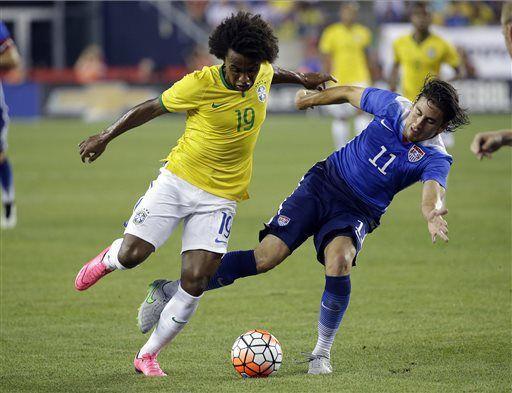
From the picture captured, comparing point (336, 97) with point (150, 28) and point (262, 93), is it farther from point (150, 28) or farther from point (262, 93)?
point (150, 28)

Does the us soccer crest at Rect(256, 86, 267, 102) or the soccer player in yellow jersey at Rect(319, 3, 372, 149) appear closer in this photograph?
the us soccer crest at Rect(256, 86, 267, 102)

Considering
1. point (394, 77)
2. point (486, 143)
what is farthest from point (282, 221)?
point (394, 77)

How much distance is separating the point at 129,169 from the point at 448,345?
13519 millimetres

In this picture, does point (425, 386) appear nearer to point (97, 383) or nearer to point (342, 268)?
point (342, 268)

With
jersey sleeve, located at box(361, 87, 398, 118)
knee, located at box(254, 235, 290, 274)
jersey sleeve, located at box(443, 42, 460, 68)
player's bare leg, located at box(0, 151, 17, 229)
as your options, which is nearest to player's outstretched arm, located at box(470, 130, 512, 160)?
jersey sleeve, located at box(361, 87, 398, 118)

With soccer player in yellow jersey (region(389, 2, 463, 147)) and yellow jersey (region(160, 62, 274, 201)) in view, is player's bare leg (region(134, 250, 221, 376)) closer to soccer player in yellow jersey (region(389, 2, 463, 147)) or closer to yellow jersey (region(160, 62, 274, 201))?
yellow jersey (region(160, 62, 274, 201))

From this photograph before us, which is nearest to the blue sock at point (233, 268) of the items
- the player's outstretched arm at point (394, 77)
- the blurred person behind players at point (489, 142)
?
the blurred person behind players at point (489, 142)

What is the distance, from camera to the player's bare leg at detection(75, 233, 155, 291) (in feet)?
22.5

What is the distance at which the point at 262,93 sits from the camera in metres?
7.02

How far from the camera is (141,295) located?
9.70m

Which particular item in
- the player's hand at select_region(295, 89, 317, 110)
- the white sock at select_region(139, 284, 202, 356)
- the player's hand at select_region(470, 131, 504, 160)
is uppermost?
the player's hand at select_region(295, 89, 317, 110)

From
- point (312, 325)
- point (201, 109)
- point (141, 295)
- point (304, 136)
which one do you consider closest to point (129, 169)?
point (304, 136)

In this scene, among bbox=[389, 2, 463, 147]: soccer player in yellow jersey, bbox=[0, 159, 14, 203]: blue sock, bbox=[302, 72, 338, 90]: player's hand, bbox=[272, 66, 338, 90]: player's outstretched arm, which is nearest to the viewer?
bbox=[272, 66, 338, 90]: player's outstretched arm

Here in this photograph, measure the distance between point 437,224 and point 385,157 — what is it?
1.19 metres
